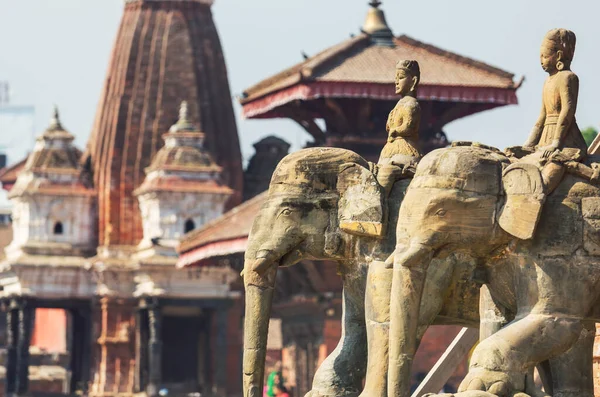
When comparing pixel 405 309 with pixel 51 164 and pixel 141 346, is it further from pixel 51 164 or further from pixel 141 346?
pixel 51 164

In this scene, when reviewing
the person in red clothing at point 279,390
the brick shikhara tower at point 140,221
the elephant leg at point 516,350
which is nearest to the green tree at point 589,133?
the brick shikhara tower at point 140,221

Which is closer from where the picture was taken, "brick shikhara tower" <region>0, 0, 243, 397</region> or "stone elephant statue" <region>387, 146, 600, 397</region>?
"stone elephant statue" <region>387, 146, 600, 397</region>

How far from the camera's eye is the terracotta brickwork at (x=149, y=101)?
62.0 meters

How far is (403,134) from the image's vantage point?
65.8 feet

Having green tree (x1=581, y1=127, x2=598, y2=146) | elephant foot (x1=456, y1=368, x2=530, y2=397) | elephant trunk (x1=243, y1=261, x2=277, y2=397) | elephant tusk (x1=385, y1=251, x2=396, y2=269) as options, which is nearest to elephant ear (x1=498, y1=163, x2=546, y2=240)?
elephant foot (x1=456, y1=368, x2=530, y2=397)

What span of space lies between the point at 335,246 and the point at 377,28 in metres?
24.7

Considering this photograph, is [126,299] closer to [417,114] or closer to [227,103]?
[227,103]

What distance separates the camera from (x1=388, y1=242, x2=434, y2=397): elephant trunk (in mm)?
17953

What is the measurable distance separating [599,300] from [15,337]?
41.4 metres

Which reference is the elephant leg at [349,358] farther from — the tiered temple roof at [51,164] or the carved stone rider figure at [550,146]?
the tiered temple roof at [51,164]

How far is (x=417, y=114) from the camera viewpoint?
65.8 feet

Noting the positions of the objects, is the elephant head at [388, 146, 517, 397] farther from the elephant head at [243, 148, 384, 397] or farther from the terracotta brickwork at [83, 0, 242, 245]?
the terracotta brickwork at [83, 0, 242, 245]

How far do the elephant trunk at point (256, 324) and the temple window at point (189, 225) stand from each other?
3836cm

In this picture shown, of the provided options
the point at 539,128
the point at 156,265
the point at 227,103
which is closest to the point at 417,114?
the point at 539,128
